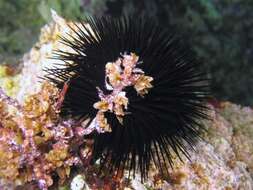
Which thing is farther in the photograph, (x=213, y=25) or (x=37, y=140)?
(x=213, y=25)

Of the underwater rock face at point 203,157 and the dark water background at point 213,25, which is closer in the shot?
the underwater rock face at point 203,157

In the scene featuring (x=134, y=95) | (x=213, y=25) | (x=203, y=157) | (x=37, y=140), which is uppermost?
(x=213, y=25)

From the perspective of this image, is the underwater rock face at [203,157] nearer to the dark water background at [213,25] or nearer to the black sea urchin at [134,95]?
the black sea urchin at [134,95]

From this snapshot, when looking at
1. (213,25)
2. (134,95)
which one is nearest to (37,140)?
(134,95)

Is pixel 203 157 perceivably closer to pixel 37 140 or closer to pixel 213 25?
pixel 37 140

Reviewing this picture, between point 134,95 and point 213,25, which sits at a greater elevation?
point 213,25

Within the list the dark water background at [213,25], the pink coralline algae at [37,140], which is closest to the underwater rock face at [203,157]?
the pink coralline algae at [37,140]
